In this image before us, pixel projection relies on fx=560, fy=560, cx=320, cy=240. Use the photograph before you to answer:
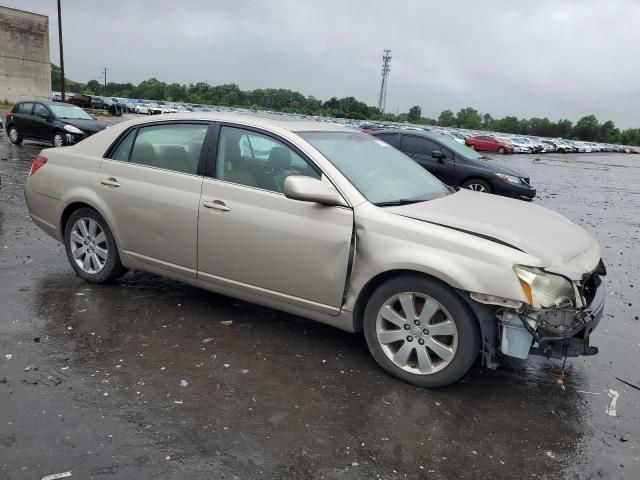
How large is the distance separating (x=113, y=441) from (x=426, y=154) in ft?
35.7

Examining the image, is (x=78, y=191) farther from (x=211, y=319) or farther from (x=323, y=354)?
(x=323, y=354)

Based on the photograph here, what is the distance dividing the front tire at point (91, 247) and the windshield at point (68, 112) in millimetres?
12917

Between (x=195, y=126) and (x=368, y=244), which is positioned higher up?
(x=195, y=126)

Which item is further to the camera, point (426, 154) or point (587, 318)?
point (426, 154)

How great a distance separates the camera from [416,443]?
3119 millimetres

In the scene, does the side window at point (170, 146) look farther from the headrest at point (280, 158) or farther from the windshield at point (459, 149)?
the windshield at point (459, 149)

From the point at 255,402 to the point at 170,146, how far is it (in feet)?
7.80

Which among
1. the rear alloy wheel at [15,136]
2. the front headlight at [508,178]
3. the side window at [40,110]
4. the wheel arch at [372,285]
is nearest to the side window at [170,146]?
the wheel arch at [372,285]

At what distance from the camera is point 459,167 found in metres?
12.7

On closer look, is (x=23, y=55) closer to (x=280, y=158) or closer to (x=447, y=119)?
(x=280, y=158)

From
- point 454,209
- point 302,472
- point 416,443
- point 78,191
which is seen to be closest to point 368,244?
point 454,209

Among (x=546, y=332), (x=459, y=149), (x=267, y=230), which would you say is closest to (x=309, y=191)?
(x=267, y=230)

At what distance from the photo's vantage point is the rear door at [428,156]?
12703mm

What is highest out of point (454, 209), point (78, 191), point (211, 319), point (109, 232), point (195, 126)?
point (195, 126)
